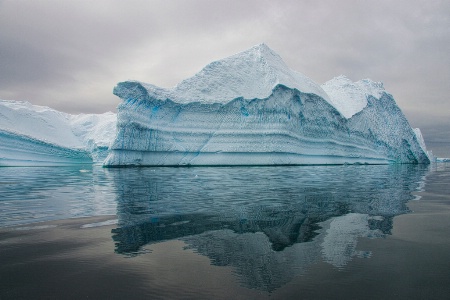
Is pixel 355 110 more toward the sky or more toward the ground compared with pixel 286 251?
more toward the sky

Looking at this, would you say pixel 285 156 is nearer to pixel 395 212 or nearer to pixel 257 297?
pixel 395 212

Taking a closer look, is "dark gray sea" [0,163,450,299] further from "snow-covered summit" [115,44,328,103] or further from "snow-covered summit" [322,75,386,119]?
"snow-covered summit" [322,75,386,119]

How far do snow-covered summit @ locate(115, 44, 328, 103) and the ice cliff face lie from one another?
2.6 inches

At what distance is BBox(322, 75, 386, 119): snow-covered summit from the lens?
82.5 ft

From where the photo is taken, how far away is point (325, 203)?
4992 millimetres

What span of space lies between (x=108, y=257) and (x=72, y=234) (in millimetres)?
910

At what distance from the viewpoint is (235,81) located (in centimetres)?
2097

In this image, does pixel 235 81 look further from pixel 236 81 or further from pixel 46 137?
pixel 46 137

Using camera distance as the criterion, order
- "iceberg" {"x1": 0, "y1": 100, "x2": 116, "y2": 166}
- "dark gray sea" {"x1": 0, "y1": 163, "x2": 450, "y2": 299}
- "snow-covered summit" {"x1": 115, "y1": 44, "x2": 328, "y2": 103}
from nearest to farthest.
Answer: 1. "dark gray sea" {"x1": 0, "y1": 163, "x2": 450, "y2": 299}
2. "snow-covered summit" {"x1": 115, "y1": 44, "x2": 328, "y2": 103}
3. "iceberg" {"x1": 0, "y1": 100, "x2": 116, "y2": 166}

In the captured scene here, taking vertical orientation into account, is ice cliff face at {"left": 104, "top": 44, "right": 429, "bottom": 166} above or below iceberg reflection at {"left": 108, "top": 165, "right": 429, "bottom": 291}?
above

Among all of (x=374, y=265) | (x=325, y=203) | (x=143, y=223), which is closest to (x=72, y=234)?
(x=143, y=223)

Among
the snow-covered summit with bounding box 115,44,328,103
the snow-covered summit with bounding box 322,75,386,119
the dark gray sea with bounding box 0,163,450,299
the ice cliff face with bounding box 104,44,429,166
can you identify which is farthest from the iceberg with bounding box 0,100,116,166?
the snow-covered summit with bounding box 322,75,386,119

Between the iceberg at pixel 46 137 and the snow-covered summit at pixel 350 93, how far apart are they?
887 inches

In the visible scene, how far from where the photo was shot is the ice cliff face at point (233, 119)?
62.8 feet
